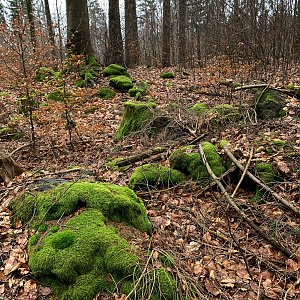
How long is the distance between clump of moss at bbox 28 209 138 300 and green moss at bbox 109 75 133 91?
10098 millimetres

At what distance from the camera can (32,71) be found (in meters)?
7.93

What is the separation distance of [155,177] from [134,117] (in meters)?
3.27

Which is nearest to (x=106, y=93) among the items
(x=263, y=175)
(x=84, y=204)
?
(x=263, y=175)

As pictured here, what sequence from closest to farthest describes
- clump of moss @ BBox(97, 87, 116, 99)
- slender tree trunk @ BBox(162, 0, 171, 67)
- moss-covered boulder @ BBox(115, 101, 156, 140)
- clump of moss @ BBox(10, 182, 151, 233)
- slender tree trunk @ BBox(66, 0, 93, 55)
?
clump of moss @ BBox(10, 182, 151, 233) < moss-covered boulder @ BBox(115, 101, 156, 140) < clump of moss @ BBox(97, 87, 116, 99) < slender tree trunk @ BBox(66, 0, 93, 55) < slender tree trunk @ BBox(162, 0, 171, 67)

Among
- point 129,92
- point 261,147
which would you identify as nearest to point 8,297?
point 261,147

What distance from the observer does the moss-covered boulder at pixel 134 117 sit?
7980 millimetres

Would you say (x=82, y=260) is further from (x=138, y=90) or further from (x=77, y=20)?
(x=77, y=20)

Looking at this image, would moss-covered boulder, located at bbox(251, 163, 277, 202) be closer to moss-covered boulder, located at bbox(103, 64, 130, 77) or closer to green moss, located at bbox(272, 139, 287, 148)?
green moss, located at bbox(272, 139, 287, 148)

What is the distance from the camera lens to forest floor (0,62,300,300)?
311 cm

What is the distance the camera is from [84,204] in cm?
369

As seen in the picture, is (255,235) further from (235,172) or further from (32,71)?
(32,71)

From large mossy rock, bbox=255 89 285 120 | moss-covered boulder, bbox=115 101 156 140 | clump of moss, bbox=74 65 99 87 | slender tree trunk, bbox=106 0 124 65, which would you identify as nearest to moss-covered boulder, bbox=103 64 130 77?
clump of moss, bbox=74 65 99 87

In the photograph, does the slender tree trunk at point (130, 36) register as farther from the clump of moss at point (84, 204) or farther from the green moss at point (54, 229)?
the green moss at point (54, 229)

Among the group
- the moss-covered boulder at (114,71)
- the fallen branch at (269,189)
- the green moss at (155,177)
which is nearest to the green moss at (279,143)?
the fallen branch at (269,189)
